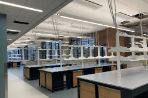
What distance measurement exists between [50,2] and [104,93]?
245cm

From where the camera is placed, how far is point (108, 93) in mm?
2832

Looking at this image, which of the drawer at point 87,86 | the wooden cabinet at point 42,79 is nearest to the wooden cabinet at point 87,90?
the drawer at point 87,86

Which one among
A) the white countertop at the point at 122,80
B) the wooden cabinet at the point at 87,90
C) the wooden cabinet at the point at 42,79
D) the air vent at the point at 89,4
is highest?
the air vent at the point at 89,4

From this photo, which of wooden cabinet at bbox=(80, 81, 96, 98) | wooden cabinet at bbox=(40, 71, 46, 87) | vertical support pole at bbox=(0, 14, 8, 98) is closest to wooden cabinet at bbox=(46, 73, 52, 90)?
wooden cabinet at bbox=(40, 71, 46, 87)

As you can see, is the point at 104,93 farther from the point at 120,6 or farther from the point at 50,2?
the point at 120,6

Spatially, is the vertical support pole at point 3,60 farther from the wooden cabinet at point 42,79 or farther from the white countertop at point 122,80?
the white countertop at point 122,80

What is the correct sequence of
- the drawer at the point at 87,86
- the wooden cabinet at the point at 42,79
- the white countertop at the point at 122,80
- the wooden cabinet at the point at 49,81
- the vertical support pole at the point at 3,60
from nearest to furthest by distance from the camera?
the white countertop at the point at 122,80 < the drawer at the point at 87,86 < the vertical support pole at the point at 3,60 < the wooden cabinet at the point at 49,81 < the wooden cabinet at the point at 42,79

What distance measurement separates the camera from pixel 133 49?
3.79m

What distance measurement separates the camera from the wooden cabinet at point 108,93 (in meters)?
2.64

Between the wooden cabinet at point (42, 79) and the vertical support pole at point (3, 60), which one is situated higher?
the vertical support pole at point (3, 60)

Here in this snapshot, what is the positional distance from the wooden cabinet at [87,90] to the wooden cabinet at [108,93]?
192 mm

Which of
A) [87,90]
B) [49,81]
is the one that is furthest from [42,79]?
[87,90]

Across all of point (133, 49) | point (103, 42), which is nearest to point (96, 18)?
point (103, 42)

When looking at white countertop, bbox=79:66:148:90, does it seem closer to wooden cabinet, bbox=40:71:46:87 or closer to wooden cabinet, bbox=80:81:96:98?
wooden cabinet, bbox=80:81:96:98
